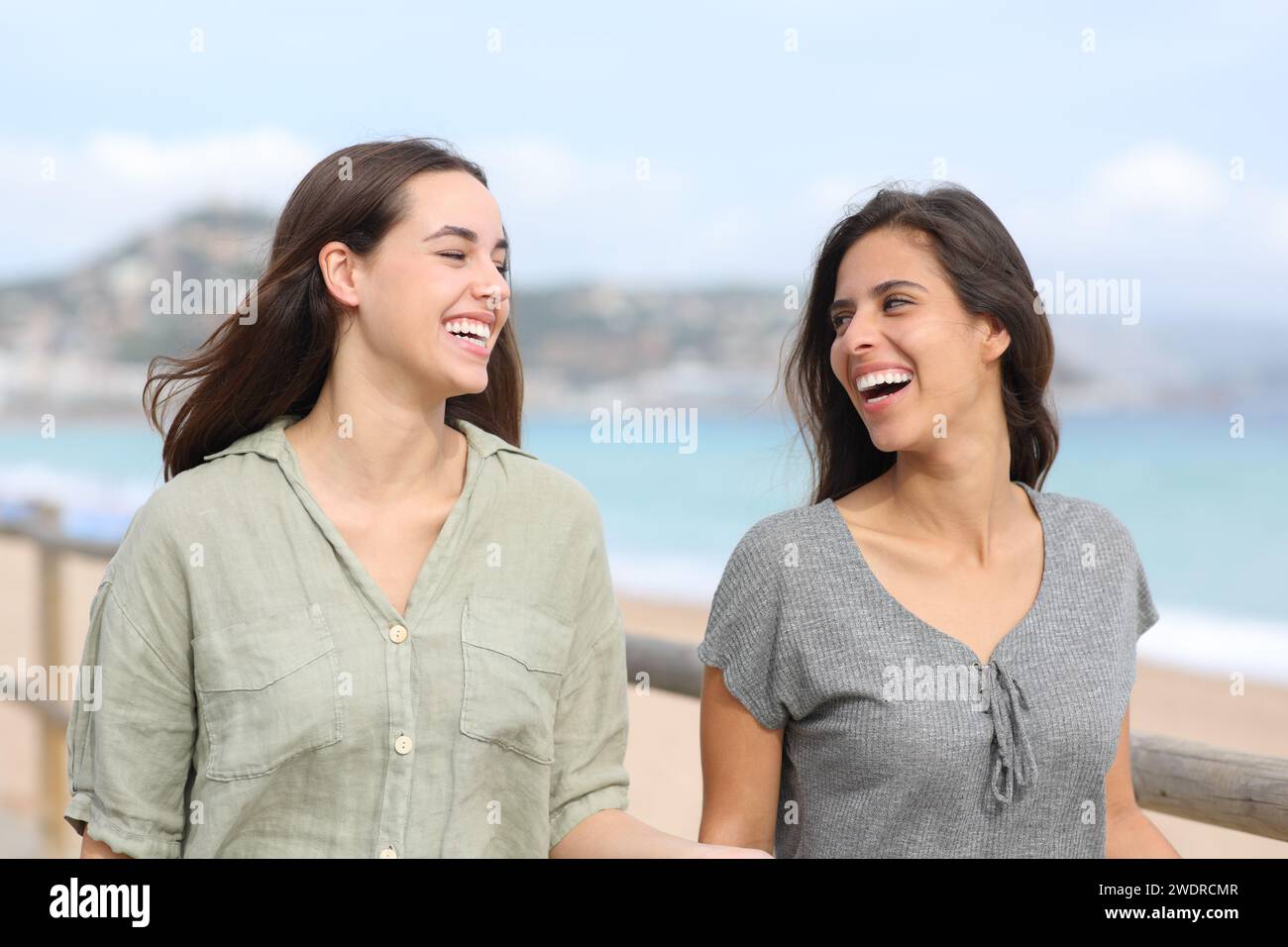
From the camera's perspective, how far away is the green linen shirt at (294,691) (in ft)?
6.31

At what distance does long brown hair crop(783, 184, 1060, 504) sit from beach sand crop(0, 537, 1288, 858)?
2.64 feet

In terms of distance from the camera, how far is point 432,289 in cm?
202

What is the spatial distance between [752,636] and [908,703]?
290 millimetres

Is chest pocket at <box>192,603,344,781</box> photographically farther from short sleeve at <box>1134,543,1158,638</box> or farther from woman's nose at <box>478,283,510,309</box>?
short sleeve at <box>1134,543,1158,638</box>

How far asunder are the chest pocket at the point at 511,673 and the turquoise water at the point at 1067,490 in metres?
11.2

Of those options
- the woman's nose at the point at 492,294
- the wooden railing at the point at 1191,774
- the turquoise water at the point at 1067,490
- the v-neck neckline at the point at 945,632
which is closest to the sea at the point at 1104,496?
the turquoise water at the point at 1067,490

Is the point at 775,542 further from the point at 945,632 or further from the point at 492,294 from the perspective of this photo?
the point at 492,294

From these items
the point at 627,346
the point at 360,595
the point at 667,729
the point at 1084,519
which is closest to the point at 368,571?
the point at 360,595

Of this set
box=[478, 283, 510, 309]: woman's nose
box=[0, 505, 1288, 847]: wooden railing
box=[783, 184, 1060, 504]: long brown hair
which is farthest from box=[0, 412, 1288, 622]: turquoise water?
box=[478, 283, 510, 309]: woman's nose

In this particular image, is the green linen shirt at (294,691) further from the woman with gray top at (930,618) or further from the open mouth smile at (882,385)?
the open mouth smile at (882,385)

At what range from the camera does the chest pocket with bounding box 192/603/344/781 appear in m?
1.91

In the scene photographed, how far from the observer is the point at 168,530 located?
6.47 ft

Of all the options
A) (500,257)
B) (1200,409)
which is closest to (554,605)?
(500,257)

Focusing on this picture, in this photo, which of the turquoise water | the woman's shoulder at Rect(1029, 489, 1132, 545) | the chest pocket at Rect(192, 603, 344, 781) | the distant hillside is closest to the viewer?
the chest pocket at Rect(192, 603, 344, 781)
